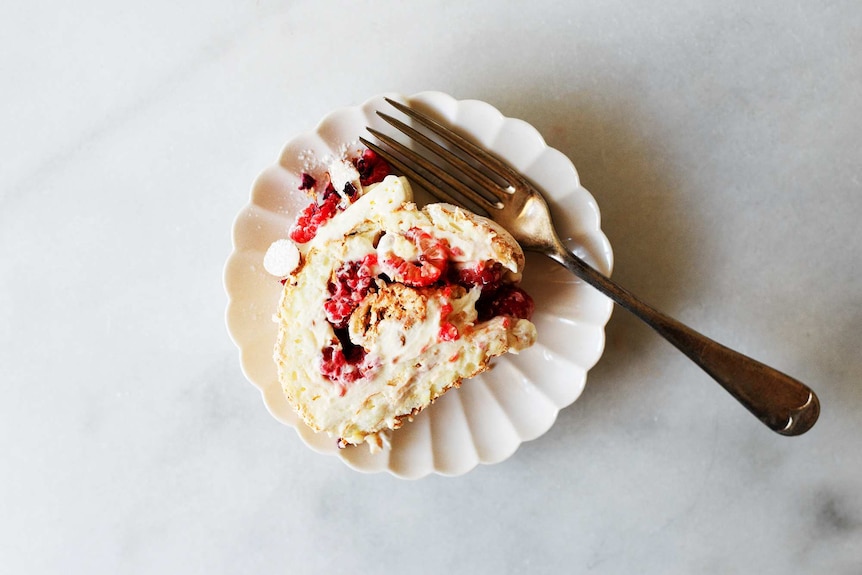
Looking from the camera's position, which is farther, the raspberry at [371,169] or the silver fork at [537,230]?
the raspberry at [371,169]

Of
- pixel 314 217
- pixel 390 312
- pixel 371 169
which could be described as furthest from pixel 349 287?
pixel 371 169

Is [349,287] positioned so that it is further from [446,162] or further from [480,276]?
[446,162]

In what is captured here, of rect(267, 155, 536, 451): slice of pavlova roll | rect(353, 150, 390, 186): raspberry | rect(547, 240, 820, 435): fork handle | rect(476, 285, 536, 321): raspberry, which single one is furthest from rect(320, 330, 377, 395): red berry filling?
rect(547, 240, 820, 435): fork handle

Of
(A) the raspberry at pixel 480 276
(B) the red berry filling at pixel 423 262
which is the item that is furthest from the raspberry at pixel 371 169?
(A) the raspberry at pixel 480 276

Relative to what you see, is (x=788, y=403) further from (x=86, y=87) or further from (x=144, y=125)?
(x=86, y=87)

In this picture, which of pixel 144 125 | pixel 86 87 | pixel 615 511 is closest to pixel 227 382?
pixel 144 125

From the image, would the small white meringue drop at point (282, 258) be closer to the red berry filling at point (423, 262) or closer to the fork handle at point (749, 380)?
the red berry filling at point (423, 262)
